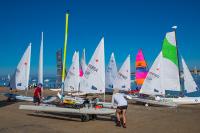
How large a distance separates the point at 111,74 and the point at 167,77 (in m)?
8.09

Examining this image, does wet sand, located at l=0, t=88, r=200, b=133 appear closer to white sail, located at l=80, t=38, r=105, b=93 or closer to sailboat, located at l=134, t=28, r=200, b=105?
white sail, located at l=80, t=38, r=105, b=93

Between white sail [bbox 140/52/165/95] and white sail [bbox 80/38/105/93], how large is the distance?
17.9 ft

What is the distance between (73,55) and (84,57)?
1802 mm

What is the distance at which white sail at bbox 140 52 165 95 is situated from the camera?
66.2ft

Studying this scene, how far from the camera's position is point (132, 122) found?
1211 cm

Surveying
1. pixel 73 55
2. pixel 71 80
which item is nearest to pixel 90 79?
pixel 71 80

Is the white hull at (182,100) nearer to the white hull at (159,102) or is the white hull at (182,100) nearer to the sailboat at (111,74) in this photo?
the white hull at (159,102)

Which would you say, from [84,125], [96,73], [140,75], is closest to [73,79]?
[140,75]

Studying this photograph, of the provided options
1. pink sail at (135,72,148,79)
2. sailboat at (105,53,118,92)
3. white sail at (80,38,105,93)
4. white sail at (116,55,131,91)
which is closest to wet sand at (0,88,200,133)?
white sail at (80,38,105,93)

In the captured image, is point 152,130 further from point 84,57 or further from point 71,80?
point 84,57

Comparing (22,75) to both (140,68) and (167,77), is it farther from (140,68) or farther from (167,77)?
(140,68)

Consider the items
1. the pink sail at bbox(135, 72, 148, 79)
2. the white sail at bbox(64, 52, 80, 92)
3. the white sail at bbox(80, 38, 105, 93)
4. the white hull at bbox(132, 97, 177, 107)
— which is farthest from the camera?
the pink sail at bbox(135, 72, 148, 79)

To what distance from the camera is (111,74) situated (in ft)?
90.1

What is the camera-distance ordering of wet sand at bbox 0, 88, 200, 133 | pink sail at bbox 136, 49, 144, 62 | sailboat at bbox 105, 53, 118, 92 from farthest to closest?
pink sail at bbox 136, 49, 144, 62 < sailboat at bbox 105, 53, 118, 92 < wet sand at bbox 0, 88, 200, 133
